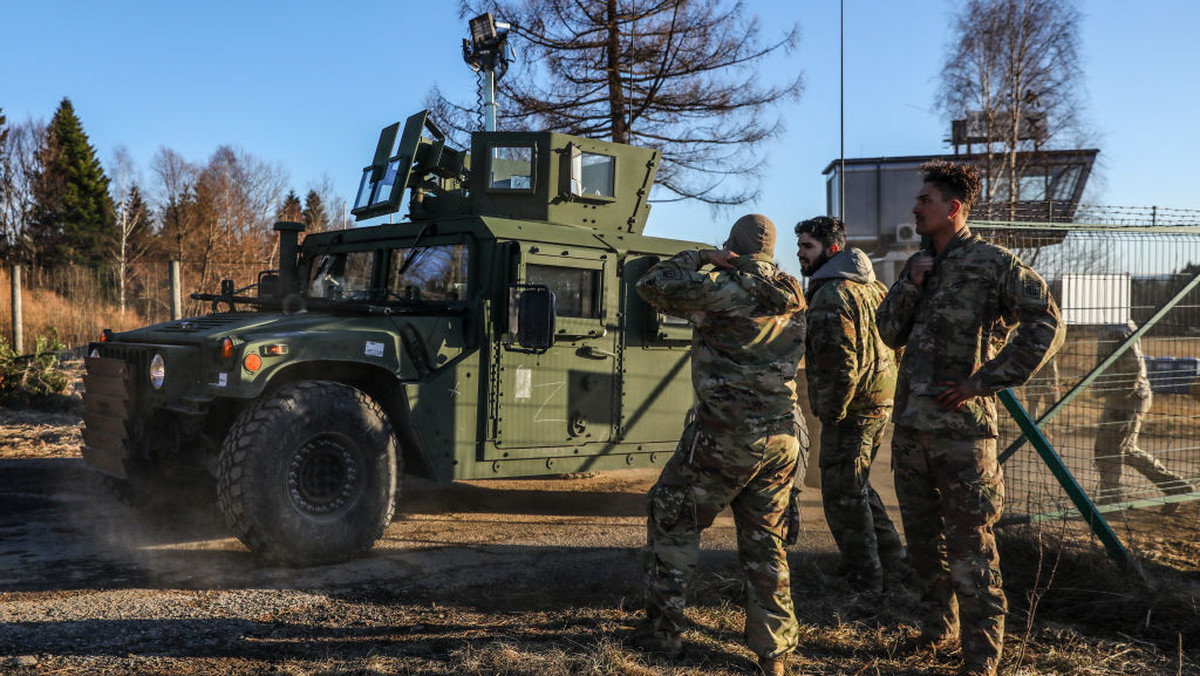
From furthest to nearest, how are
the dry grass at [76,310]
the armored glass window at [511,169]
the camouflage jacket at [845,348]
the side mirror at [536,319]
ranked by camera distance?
1. the dry grass at [76,310]
2. the armored glass window at [511,169]
3. the side mirror at [536,319]
4. the camouflage jacket at [845,348]

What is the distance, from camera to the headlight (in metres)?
4.62

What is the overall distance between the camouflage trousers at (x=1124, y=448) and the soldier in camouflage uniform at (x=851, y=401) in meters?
1.87

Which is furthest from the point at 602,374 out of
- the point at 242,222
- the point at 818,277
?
the point at 242,222

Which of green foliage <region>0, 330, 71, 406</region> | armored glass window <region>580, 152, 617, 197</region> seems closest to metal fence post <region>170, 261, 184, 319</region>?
green foliage <region>0, 330, 71, 406</region>

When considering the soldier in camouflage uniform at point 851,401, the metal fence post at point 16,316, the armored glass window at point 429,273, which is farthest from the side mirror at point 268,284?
the metal fence post at point 16,316

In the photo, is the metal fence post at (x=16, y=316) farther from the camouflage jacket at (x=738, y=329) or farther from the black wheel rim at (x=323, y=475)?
the camouflage jacket at (x=738, y=329)

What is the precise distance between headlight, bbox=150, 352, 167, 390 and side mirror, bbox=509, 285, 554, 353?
179cm

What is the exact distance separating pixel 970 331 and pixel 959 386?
0.22 meters

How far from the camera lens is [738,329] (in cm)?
328

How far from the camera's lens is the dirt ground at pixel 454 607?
335 centimetres

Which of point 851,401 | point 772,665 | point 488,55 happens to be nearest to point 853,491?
point 851,401

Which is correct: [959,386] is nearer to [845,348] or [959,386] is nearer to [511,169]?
[845,348]

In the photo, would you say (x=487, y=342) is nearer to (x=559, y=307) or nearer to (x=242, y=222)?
(x=559, y=307)

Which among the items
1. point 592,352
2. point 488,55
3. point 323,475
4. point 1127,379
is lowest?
point 323,475
